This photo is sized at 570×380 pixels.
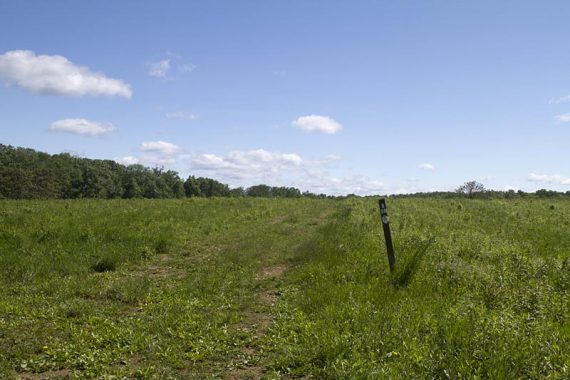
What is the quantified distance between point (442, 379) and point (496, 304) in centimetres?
336

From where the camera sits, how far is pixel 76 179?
98.3 m

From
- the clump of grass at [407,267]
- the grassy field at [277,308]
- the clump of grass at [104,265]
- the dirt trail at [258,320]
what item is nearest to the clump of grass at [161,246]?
the grassy field at [277,308]

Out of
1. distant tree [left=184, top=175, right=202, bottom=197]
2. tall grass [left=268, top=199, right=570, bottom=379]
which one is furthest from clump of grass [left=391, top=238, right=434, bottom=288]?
distant tree [left=184, top=175, right=202, bottom=197]

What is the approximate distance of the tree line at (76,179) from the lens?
81562 mm

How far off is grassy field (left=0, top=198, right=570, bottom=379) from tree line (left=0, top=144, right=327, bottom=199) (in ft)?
263

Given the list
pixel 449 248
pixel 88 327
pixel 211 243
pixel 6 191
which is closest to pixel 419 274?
pixel 449 248

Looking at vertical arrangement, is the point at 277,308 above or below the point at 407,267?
below

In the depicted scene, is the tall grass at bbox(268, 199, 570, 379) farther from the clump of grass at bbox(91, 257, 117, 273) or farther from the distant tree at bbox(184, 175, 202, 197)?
the distant tree at bbox(184, 175, 202, 197)

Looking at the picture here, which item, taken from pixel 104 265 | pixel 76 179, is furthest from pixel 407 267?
pixel 76 179

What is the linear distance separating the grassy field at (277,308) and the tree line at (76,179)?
8002cm

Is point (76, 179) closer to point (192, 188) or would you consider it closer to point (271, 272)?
point (192, 188)

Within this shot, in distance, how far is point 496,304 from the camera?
7500 millimetres

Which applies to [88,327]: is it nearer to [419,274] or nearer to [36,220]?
[419,274]

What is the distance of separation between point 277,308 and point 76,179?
103768 mm
